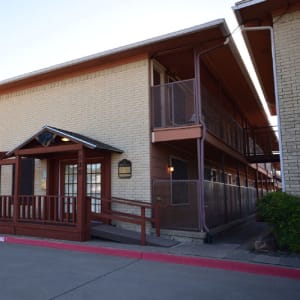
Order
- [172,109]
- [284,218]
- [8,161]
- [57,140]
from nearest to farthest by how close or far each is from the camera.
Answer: [284,218] → [57,140] → [172,109] → [8,161]

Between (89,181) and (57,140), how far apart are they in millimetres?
1962

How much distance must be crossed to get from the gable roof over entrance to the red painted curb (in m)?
2.79

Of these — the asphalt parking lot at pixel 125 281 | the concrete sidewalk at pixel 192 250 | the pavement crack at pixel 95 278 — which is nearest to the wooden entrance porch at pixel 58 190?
the concrete sidewalk at pixel 192 250

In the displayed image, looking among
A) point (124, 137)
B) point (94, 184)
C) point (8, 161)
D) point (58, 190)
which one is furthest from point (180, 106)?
point (8, 161)

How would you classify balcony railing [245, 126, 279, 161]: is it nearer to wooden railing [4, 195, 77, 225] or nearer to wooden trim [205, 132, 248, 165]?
wooden trim [205, 132, 248, 165]

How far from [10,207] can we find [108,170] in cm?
356

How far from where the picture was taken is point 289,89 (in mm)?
8336

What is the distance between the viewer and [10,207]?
36.8 ft

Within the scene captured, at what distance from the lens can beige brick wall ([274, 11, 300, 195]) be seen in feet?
26.3

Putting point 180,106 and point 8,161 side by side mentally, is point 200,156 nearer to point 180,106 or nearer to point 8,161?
point 180,106

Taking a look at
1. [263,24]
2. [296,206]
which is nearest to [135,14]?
[263,24]

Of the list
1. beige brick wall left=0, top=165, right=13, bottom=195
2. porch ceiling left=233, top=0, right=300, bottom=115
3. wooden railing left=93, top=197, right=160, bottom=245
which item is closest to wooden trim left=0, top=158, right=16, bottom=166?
beige brick wall left=0, top=165, right=13, bottom=195

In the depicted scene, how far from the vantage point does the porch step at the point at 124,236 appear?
8906 mm

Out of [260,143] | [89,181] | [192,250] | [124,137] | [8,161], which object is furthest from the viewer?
[260,143]
